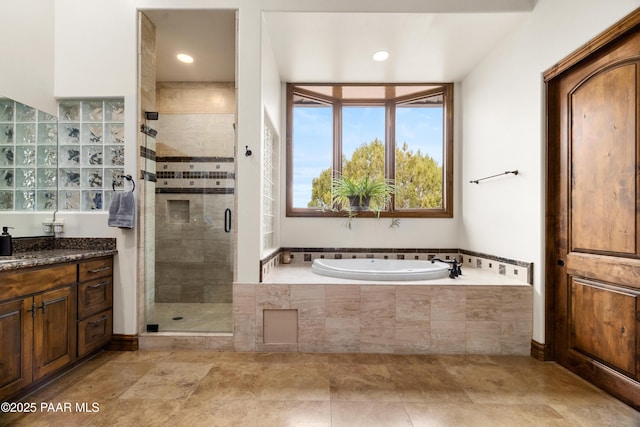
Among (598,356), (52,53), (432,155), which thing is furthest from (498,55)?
(52,53)

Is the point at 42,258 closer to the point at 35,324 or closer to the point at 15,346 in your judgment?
the point at 35,324

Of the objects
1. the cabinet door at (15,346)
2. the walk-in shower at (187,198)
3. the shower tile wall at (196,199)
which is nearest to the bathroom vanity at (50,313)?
the cabinet door at (15,346)

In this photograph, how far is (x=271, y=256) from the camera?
9.94 feet

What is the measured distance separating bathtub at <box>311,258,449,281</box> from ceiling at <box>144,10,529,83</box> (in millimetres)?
1973

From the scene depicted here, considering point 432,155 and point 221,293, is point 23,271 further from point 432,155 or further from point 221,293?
point 432,155

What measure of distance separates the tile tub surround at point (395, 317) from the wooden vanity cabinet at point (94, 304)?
3.22ft

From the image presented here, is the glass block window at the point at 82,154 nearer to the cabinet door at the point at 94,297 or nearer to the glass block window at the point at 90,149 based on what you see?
the glass block window at the point at 90,149

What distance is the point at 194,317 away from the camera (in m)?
2.97

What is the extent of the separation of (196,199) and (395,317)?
241cm

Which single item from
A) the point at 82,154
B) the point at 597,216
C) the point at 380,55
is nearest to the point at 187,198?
the point at 82,154

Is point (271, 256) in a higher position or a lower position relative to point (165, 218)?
lower

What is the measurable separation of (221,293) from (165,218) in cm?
93

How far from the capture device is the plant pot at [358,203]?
3545 mm

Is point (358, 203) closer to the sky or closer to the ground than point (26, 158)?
closer to the ground
